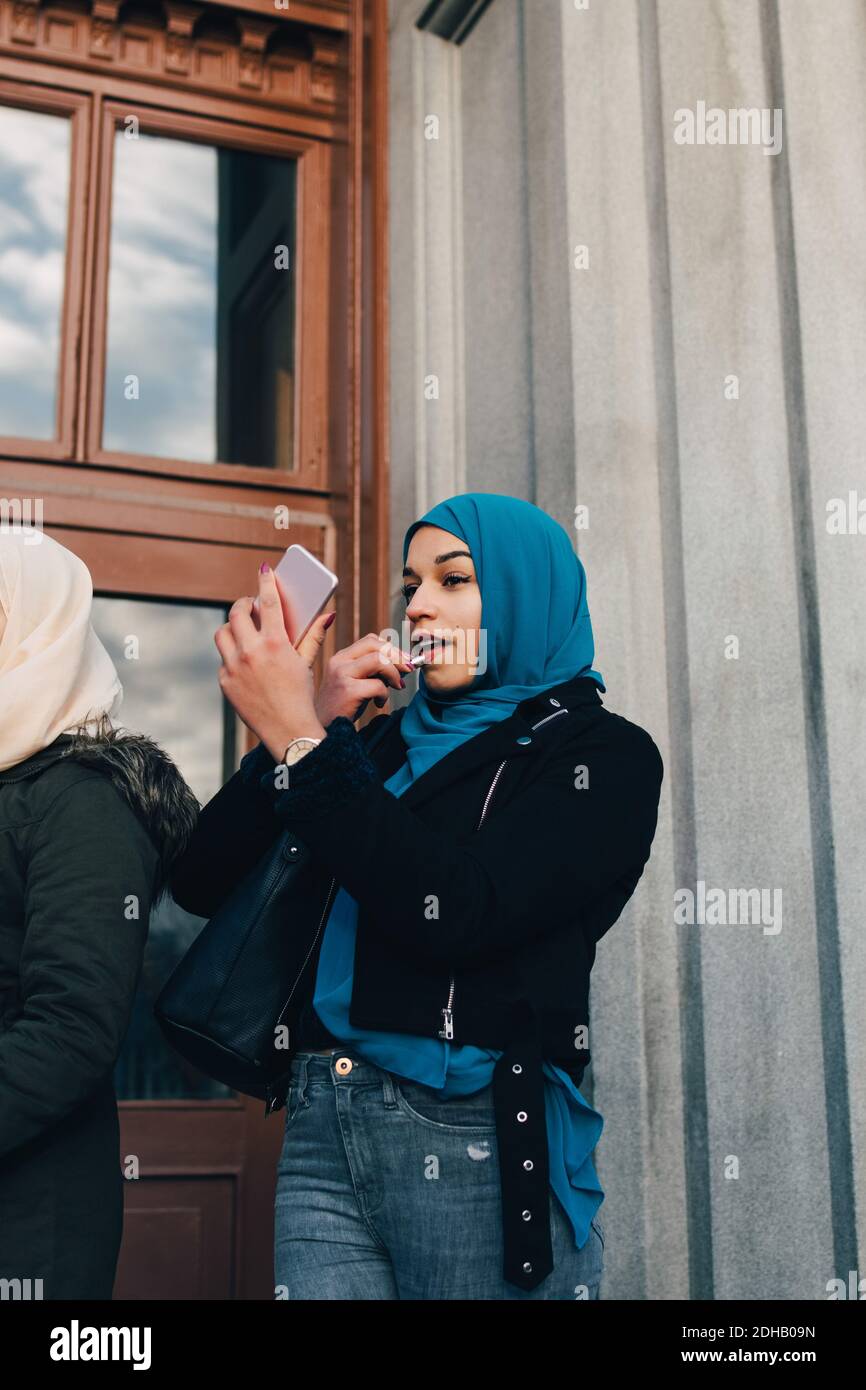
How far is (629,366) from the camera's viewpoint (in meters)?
3.33

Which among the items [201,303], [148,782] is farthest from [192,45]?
[148,782]

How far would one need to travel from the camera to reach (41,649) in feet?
6.66

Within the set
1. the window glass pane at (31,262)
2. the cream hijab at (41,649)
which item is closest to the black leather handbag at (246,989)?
the cream hijab at (41,649)

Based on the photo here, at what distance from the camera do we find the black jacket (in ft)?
5.54

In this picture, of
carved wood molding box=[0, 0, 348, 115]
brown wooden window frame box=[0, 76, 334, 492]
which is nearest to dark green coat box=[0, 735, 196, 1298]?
brown wooden window frame box=[0, 76, 334, 492]

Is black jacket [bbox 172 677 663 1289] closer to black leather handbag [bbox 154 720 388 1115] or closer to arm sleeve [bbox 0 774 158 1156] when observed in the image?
black leather handbag [bbox 154 720 388 1115]

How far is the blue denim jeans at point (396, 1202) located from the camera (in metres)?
1.73

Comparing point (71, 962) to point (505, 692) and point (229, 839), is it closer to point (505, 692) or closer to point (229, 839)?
point (229, 839)

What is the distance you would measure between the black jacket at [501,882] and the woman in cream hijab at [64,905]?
0.76ft

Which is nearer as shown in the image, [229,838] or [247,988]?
[247,988]

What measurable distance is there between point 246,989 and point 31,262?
2.87m

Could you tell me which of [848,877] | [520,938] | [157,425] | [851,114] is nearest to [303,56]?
[157,425]
